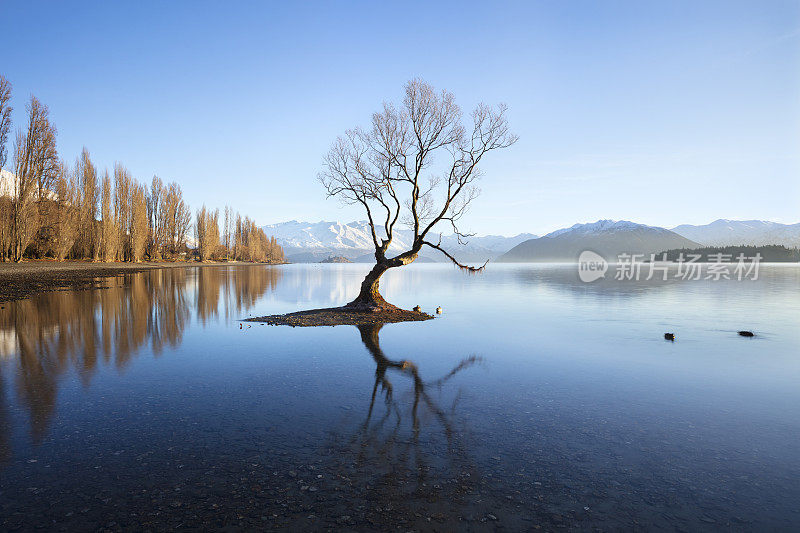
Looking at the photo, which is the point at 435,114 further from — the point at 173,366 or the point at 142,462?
the point at 142,462

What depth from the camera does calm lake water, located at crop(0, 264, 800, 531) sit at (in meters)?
5.26

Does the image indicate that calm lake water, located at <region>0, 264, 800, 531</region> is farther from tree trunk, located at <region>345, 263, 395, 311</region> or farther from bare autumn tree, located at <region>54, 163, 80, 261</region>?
bare autumn tree, located at <region>54, 163, 80, 261</region>

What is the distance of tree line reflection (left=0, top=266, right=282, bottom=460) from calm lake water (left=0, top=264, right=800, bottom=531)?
0.12 meters

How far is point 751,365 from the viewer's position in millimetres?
13781

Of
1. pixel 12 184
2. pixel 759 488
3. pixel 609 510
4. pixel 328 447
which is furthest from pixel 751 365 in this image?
pixel 12 184

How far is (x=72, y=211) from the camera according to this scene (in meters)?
69.6

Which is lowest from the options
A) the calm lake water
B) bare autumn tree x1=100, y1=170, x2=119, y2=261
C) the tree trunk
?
the calm lake water

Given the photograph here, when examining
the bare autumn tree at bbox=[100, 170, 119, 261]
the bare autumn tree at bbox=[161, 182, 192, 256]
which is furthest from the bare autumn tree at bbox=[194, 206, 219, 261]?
the bare autumn tree at bbox=[100, 170, 119, 261]

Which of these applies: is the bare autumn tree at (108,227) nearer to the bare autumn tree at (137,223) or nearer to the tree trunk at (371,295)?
the bare autumn tree at (137,223)

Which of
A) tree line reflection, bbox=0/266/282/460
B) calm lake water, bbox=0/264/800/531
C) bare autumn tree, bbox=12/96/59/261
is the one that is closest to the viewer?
calm lake water, bbox=0/264/800/531

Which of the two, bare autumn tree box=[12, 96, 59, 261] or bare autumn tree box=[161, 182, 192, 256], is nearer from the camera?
bare autumn tree box=[12, 96, 59, 261]

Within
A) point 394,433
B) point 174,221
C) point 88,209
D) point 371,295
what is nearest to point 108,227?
point 88,209

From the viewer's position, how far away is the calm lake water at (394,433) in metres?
5.26

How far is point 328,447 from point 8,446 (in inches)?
212
